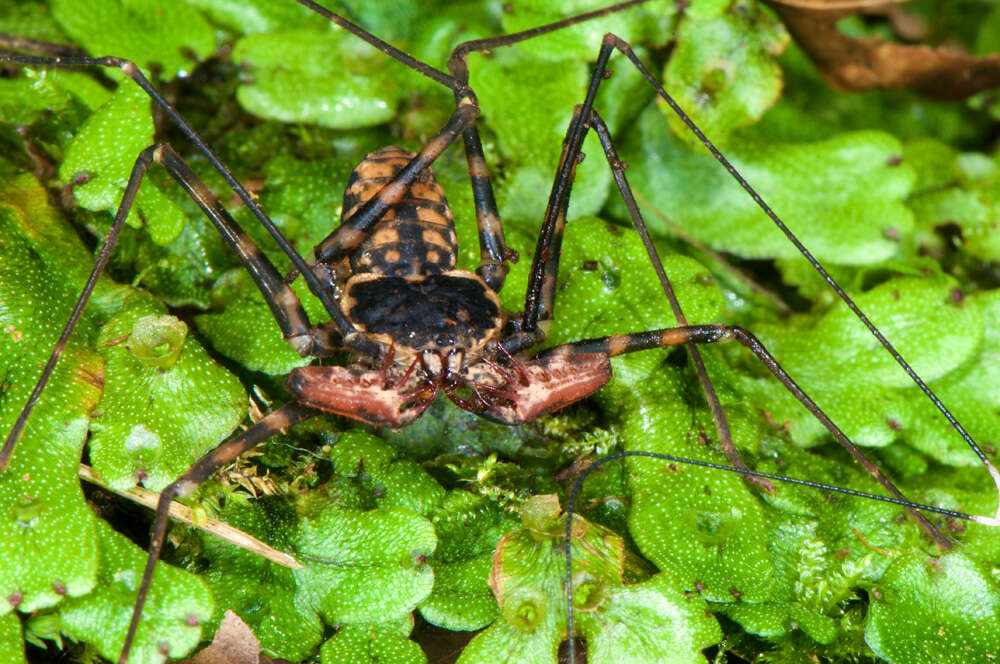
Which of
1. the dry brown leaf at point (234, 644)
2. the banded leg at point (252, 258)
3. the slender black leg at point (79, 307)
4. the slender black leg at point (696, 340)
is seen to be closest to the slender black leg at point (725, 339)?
the slender black leg at point (696, 340)

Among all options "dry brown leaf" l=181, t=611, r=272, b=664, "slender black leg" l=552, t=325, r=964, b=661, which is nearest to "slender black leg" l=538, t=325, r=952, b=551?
"slender black leg" l=552, t=325, r=964, b=661

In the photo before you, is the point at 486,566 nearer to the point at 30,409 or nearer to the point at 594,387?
the point at 594,387

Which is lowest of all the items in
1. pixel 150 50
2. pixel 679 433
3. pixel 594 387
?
pixel 679 433

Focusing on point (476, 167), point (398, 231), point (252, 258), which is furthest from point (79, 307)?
point (476, 167)

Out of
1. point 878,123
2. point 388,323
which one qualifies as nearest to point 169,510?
point 388,323

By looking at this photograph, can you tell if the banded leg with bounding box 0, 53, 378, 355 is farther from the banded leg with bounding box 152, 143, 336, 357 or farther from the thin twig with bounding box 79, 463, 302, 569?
the thin twig with bounding box 79, 463, 302, 569

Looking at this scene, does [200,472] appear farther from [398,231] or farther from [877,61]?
[877,61]
